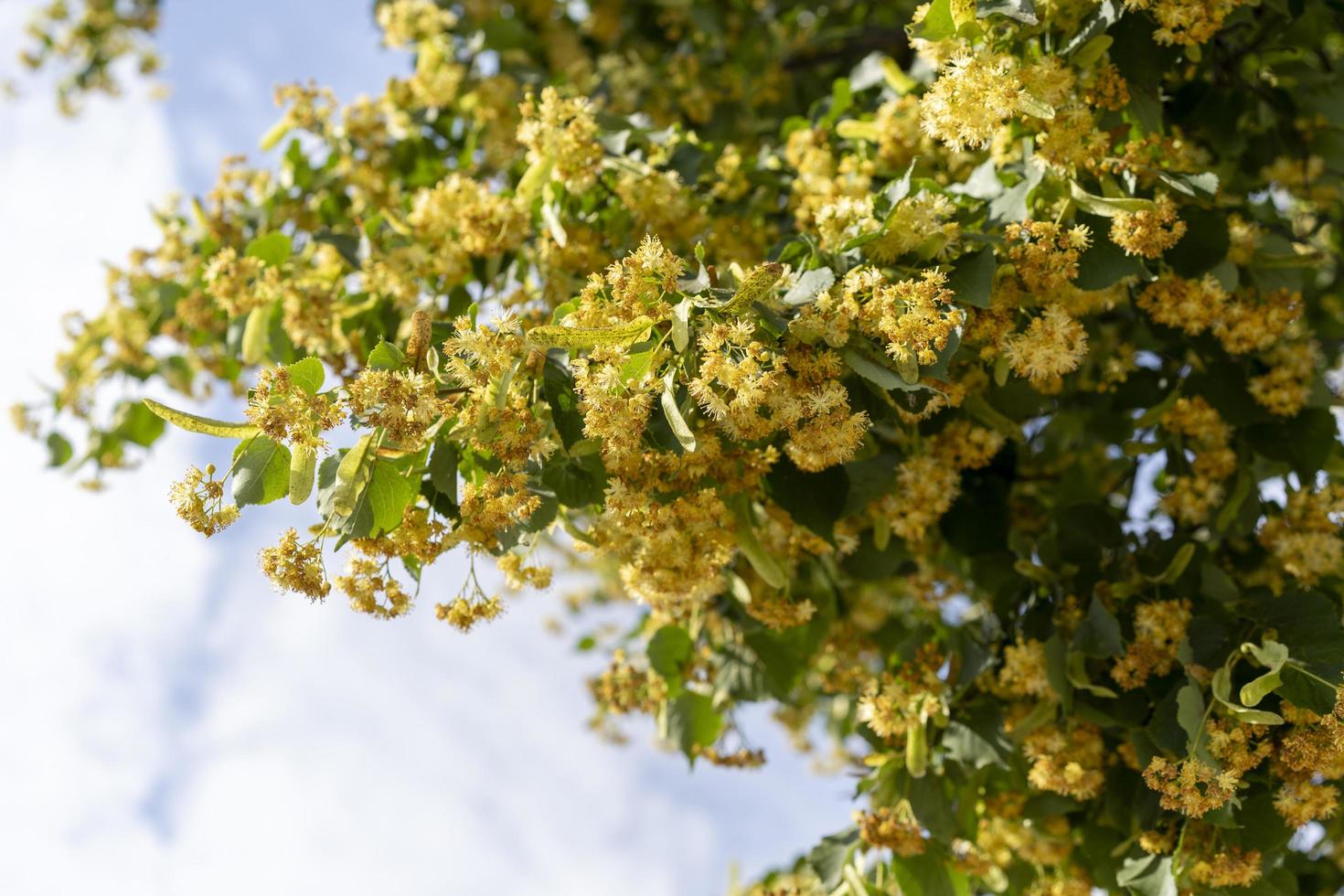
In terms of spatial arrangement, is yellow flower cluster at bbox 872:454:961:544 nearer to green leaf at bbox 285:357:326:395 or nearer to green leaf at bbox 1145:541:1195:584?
green leaf at bbox 1145:541:1195:584

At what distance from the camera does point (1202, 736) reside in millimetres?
2332

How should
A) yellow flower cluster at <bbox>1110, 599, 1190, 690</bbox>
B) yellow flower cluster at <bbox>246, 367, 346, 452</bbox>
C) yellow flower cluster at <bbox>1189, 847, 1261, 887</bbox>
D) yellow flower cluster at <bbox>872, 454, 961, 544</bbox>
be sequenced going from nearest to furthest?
yellow flower cluster at <bbox>246, 367, 346, 452</bbox> → yellow flower cluster at <bbox>1189, 847, 1261, 887</bbox> → yellow flower cluster at <bbox>1110, 599, 1190, 690</bbox> → yellow flower cluster at <bbox>872, 454, 961, 544</bbox>

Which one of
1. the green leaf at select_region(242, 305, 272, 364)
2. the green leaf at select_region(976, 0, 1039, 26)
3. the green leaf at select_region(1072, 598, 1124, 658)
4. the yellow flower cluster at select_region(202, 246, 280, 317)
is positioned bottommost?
the green leaf at select_region(1072, 598, 1124, 658)

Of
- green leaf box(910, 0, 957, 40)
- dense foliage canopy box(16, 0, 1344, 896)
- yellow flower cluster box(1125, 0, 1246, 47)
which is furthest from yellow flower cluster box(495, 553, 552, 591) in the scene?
yellow flower cluster box(1125, 0, 1246, 47)

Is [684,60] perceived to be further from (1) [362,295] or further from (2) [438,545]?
(2) [438,545]

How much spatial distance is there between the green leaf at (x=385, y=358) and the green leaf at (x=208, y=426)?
0.24 meters

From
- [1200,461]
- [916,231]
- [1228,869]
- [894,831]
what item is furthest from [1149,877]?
[916,231]

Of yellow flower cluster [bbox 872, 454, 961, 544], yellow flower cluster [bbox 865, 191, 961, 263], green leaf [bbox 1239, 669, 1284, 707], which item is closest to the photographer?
green leaf [bbox 1239, 669, 1284, 707]

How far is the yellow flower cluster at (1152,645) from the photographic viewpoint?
262 centimetres

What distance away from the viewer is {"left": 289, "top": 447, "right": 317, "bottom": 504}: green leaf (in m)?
2.08

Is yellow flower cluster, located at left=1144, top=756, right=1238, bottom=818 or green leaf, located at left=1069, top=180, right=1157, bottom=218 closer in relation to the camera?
yellow flower cluster, located at left=1144, top=756, right=1238, bottom=818

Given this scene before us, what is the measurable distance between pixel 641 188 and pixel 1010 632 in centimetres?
152

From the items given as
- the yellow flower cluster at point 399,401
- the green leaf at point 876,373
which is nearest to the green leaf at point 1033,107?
the green leaf at point 876,373

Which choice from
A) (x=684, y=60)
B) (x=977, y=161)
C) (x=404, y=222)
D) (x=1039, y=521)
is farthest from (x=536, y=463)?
(x=684, y=60)
